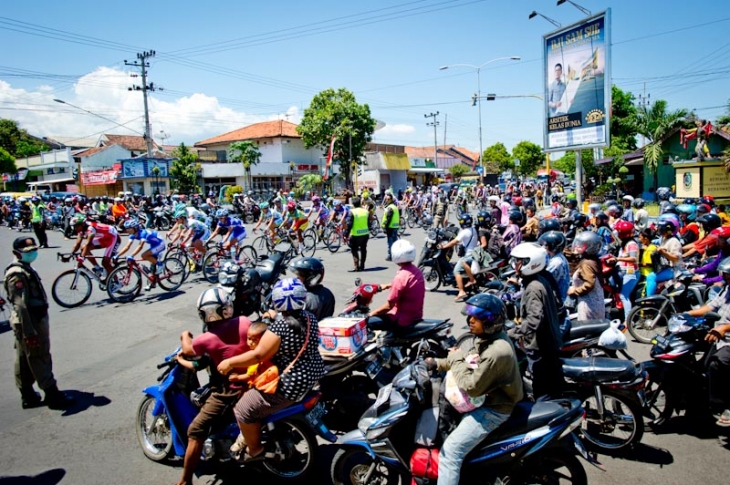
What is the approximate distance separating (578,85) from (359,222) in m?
10.3

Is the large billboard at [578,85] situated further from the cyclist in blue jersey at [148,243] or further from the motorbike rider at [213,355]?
the motorbike rider at [213,355]

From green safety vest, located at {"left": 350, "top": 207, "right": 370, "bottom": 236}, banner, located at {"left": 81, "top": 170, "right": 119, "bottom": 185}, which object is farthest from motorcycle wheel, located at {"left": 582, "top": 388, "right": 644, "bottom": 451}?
banner, located at {"left": 81, "top": 170, "right": 119, "bottom": 185}

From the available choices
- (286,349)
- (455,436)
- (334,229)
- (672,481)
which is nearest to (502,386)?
(455,436)

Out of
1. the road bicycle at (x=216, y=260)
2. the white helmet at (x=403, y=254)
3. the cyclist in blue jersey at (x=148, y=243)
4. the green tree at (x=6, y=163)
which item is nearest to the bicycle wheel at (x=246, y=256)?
the road bicycle at (x=216, y=260)

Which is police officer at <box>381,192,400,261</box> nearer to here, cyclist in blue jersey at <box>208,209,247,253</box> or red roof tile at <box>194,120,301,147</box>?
cyclist in blue jersey at <box>208,209,247,253</box>

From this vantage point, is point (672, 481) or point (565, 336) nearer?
point (672, 481)

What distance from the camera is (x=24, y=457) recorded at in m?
4.43

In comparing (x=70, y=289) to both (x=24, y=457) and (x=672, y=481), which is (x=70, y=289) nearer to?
(x=24, y=457)

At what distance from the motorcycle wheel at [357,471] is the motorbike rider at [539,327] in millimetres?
1583

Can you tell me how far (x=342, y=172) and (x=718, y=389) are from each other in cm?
4817

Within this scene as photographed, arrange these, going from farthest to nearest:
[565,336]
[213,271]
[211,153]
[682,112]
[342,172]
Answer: [211,153]
[342,172]
[682,112]
[213,271]
[565,336]

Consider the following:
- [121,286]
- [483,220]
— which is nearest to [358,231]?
[483,220]

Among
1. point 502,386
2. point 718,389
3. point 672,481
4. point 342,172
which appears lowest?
point 672,481

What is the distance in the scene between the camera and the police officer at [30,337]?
207 inches
